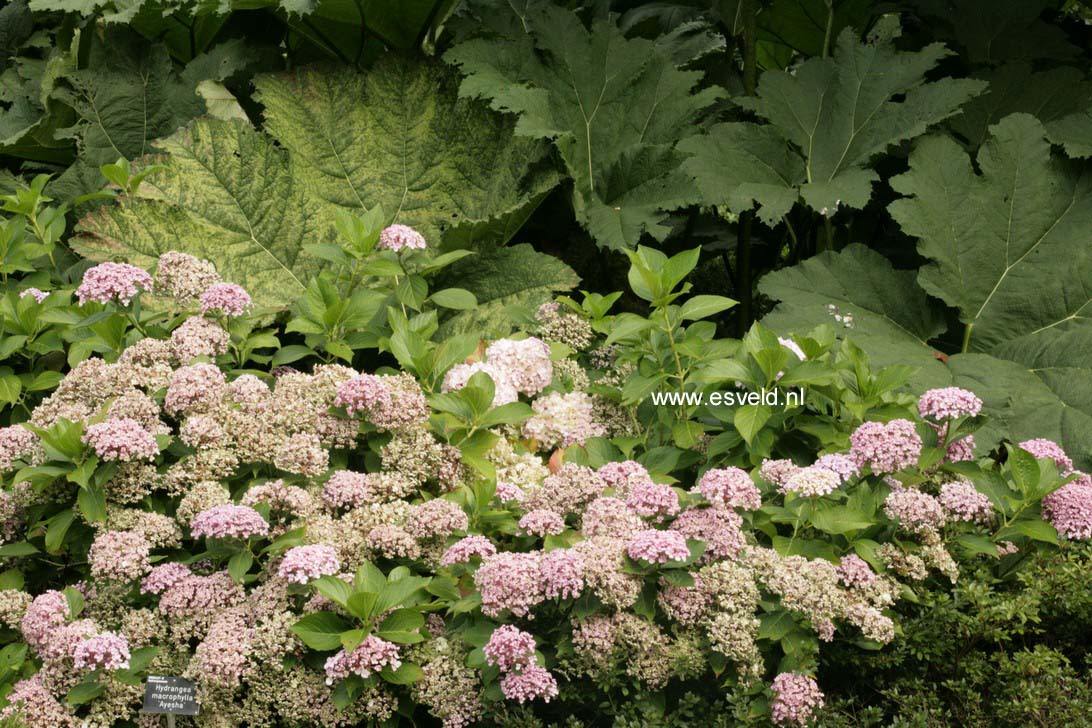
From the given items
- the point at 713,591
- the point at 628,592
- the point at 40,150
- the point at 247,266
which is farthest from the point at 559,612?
the point at 40,150

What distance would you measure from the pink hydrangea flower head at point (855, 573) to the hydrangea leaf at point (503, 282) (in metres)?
1.36

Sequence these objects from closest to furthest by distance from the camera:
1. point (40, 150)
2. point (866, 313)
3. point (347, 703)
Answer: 1. point (347, 703)
2. point (866, 313)
3. point (40, 150)

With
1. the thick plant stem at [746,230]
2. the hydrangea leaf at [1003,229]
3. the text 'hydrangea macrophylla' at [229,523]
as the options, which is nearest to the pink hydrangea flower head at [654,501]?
the text 'hydrangea macrophylla' at [229,523]

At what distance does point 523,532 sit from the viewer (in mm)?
2174

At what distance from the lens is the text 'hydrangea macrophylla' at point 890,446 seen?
2100mm

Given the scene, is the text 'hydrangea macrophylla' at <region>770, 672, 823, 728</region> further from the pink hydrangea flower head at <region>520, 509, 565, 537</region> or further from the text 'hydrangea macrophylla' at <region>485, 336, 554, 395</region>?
A: the text 'hydrangea macrophylla' at <region>485, 336, 554, 395</region>

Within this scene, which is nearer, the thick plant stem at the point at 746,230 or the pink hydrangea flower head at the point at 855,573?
the pink hydrangea flower head at the point at 855,573

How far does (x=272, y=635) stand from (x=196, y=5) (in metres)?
2.70

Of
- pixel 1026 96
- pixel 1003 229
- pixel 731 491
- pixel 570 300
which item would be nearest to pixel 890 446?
pixel 731 491

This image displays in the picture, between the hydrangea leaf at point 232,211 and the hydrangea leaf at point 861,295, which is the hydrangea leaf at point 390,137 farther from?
the hydrangea leaf at point 861,295

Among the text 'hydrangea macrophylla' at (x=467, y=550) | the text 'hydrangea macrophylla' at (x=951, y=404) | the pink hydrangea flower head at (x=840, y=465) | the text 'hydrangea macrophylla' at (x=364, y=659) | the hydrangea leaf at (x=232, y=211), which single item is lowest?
the hydrangea leaf at (x=232, y=211)

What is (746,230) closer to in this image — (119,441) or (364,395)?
(364,395)

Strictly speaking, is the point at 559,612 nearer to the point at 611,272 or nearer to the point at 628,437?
the point at 628,437

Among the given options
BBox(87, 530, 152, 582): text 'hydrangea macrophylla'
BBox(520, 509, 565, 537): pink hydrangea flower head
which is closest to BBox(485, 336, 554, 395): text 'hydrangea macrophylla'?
BBox(520, 509, 565, 537): pink hydrangea flower head
